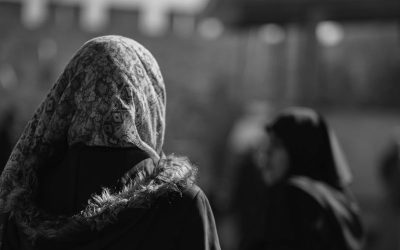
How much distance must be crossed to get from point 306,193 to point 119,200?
222cm

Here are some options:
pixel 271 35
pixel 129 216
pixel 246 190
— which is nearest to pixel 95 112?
pixel 129 216

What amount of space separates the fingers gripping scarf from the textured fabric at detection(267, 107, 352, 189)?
85.7 inches

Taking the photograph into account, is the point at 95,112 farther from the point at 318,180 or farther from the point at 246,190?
the point at 246,190

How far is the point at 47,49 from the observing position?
18.2 metres

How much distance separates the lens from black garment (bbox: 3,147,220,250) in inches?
84.5

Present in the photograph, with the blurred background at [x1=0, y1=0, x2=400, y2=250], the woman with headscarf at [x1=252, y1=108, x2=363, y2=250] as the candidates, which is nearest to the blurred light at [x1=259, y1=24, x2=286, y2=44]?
the blurred background at [x1=0, y1=0, x2=400, y2=250]

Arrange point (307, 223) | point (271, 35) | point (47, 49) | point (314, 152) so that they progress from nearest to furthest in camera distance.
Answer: point (307, 223)
point (314, 152)
point (271, 35)
point (47, 49)

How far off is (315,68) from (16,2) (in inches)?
355

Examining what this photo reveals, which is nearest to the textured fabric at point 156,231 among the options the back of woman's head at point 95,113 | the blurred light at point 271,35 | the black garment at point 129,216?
the black garment at point 129,216

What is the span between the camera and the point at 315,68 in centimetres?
1238

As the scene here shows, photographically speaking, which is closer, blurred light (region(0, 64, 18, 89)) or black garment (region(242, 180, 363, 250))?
black garment (region(242, 180, 363, 250))

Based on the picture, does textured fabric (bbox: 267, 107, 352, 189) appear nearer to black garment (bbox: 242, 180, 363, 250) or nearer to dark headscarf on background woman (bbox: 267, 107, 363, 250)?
dark headscarf on background woman (bbox: 267, 107, 363, 250)

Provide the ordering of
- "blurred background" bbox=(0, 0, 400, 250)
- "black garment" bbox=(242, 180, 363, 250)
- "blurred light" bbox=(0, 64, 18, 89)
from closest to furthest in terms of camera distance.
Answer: "black garment" bbox=(242, 180, 363, 250)
"blurred background" bbox=(0, 0, 400, 250)
"blurred light" bbox=(0, 64, 18, 89)

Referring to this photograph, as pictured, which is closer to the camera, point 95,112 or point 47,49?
point 95,112
